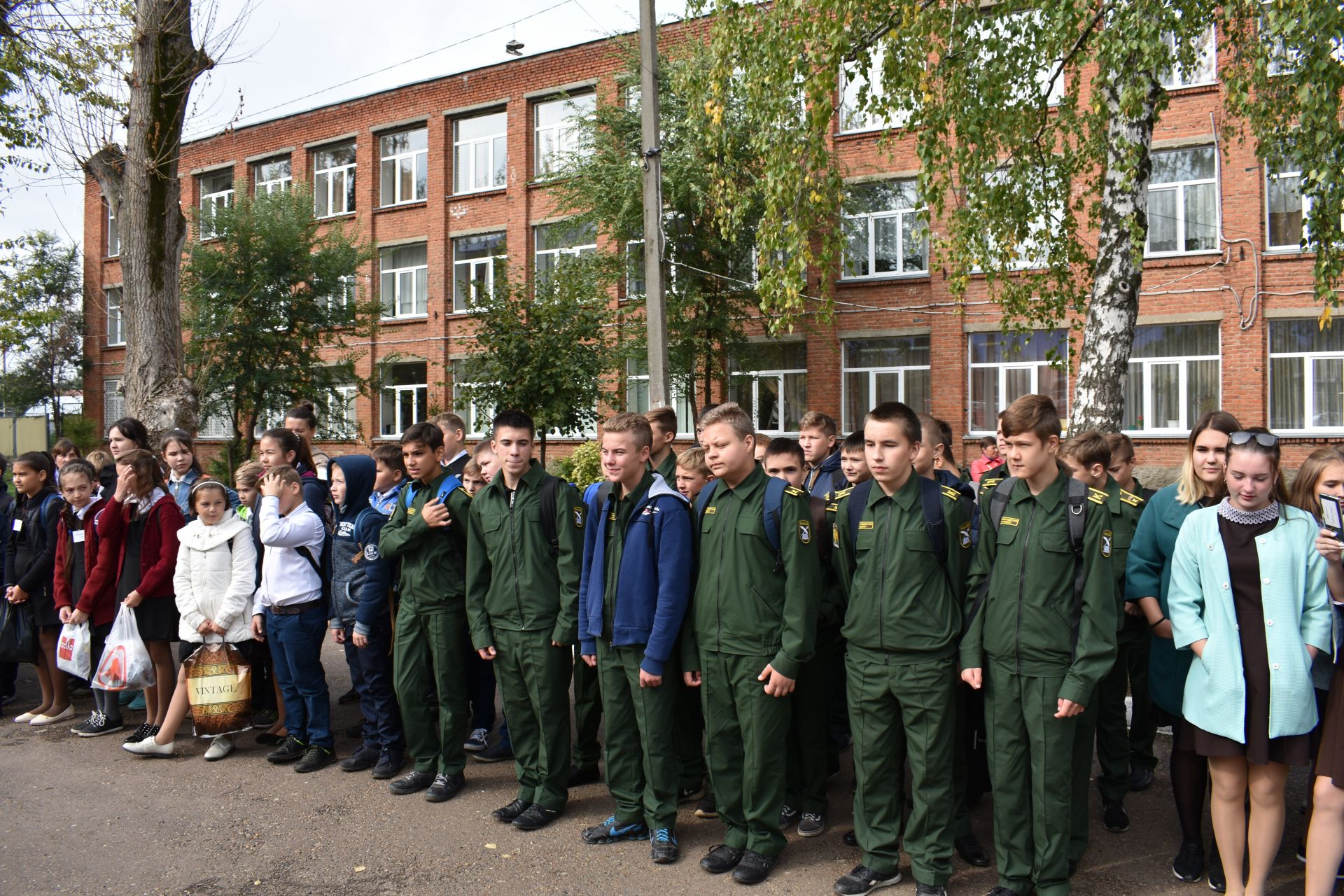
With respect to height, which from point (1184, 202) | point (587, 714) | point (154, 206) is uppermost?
point (1184, 202)

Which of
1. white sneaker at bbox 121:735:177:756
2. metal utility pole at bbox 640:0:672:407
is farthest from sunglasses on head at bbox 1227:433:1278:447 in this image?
metal utility pole at bbox 640:0:672:407

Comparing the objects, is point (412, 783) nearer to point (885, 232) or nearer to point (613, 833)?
point (613, 833)

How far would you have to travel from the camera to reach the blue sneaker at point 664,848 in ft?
14.6

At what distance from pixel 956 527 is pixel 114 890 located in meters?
4.15

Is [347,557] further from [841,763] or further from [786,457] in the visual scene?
[841,763]

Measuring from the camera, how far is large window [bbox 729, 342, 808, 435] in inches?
845

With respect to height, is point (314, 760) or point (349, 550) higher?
point (349, 550)

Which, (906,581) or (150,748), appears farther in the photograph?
(150,748)

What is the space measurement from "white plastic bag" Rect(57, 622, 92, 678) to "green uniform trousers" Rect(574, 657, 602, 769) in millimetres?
3768

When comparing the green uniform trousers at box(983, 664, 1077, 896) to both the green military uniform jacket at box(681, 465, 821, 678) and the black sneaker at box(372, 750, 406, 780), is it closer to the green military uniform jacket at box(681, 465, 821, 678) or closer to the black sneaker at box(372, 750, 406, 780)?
the green military uniform jacket at box(681, 465, 821, 678)

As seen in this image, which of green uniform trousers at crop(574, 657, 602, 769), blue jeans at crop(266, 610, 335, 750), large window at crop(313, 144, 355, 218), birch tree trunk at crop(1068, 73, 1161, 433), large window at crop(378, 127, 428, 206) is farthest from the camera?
large window at crop(313, 144, 355, 218)

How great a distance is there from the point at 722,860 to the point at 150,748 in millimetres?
4054

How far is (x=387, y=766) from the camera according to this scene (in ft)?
18.8

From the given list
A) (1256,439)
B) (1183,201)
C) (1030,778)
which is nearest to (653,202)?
(1256,439)
